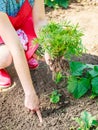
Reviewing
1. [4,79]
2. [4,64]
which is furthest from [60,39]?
[4,79]

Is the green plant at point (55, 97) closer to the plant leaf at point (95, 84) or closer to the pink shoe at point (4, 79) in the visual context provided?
the plant leaf at point (95, 84)

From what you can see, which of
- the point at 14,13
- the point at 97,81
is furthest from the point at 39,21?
the point at 97,81

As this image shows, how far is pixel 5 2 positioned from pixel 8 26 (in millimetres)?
233

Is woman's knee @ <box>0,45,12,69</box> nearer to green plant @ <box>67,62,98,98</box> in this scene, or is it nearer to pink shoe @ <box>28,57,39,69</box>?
pink shoe @ <box>28,57,39,69</box>

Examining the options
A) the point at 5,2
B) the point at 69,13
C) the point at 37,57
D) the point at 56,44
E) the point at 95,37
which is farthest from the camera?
the point at 69,13

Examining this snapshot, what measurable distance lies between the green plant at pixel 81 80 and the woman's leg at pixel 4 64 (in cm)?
43

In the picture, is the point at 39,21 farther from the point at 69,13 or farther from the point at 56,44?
the point at 69,13

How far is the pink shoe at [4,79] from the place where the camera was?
2852mm

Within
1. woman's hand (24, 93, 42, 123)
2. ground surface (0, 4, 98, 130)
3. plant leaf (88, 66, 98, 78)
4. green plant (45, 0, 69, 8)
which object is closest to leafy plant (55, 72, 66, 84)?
ground surface (0, 4, 98, 130)

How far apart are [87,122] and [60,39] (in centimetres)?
53

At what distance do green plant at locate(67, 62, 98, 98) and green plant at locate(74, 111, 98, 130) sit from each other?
252mm

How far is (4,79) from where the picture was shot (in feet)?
9.45

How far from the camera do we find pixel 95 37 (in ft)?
11.4

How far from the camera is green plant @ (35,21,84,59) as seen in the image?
2.43m
